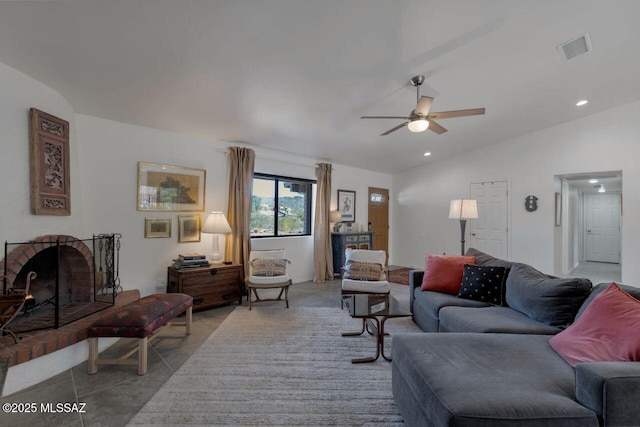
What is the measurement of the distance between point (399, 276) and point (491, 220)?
2.27m

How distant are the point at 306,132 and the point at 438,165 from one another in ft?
12.8

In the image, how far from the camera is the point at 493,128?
494 centimetres

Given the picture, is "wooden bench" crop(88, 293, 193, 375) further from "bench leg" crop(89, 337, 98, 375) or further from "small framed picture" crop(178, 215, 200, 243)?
"small framed picture" crop(178, 215, 200, 243)

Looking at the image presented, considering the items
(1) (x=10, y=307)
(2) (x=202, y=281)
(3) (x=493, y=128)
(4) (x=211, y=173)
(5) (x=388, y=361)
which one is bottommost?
(5) (x=388, y=361)

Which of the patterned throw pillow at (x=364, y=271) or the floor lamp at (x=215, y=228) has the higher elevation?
the floor lamp at (x=215, y=228)

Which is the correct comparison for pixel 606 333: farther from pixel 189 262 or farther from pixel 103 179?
pixel 103 179

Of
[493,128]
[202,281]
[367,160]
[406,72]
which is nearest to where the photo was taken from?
[406,72]

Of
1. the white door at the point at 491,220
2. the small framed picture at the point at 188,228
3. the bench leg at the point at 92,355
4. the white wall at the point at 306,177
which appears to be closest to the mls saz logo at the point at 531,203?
the white door at the point at 491,220

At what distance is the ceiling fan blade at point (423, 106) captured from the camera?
8.89ft

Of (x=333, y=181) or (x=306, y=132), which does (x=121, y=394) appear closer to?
(x=306, y=132)

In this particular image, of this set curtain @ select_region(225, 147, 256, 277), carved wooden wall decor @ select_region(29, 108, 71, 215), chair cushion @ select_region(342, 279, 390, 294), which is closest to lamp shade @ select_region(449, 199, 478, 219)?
chair cushion @ select_region(342, 279, 390, 294)

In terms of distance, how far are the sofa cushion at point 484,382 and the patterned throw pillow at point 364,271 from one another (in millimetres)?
1901

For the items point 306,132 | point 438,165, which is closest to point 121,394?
point 306,132

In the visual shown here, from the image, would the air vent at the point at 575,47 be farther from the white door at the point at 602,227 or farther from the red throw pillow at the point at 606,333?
the white door at the point at 602,227
